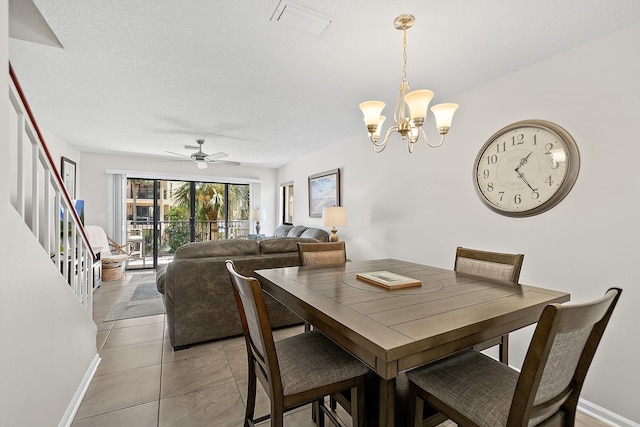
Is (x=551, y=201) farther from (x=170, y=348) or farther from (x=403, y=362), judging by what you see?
(x=170, y=348)

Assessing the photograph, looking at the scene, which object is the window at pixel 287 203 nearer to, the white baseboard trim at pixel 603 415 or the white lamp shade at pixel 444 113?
the white lamp shade at pixel 444 113

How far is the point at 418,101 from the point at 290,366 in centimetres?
146

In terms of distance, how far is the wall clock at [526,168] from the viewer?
Answer: 2053 millimetres

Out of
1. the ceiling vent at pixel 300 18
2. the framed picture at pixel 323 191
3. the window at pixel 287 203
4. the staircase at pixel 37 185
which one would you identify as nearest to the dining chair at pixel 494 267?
the ceiling vent at pixel 300 18

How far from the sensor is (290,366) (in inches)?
50.9

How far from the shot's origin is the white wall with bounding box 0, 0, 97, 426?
1.14 m

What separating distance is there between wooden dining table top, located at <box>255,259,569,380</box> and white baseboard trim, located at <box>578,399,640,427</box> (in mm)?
1071

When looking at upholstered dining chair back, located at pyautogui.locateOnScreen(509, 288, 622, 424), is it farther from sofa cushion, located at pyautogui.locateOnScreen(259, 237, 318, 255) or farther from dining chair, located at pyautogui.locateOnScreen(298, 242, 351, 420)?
sofa cushion, located at pyautogui.locateOnScreen(259, 237, 318, 255)

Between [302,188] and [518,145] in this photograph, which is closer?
[518,145]

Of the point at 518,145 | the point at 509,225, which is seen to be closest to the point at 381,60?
the point at 518,145

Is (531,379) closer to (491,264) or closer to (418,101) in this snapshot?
(491,264)

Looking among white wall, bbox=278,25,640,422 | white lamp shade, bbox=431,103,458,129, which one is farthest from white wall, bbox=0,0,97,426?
white wall, bbox=278,25,640,422

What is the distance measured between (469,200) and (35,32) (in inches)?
138

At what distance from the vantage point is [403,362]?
3.03 ft
